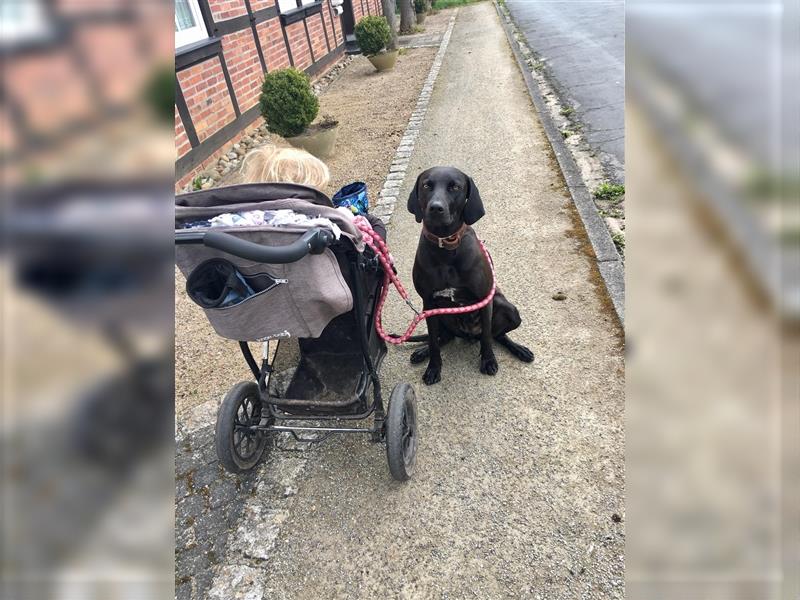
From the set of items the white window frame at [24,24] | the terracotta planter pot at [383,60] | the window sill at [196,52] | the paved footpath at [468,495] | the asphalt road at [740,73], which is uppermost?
the white window frame at [24,24]

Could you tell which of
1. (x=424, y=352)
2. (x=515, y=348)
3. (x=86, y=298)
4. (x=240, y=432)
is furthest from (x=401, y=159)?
(x=86, y=298)

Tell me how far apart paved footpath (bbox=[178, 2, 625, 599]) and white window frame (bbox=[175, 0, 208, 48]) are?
5.24 m

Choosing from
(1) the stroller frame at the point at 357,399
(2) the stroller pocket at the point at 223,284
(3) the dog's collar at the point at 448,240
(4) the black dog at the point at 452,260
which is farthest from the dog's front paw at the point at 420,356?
(2) the stroller pocket at the point at 223,284

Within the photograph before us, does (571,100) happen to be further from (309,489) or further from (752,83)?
(752,83)

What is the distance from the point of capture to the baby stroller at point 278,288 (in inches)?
70.2

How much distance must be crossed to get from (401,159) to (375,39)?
5.94 metres

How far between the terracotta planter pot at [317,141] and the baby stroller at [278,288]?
4671 millimetres

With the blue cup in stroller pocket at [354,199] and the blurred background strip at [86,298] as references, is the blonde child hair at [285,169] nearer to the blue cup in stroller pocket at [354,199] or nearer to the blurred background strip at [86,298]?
the blue cup in stroller pocket at [354,199]

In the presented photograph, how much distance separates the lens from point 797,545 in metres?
0.62

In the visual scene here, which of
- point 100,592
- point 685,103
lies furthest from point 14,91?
point 685,103

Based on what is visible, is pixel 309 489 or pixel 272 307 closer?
pixel 272 307

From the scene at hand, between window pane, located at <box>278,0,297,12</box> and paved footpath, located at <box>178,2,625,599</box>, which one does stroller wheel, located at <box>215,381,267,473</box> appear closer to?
paved footpath, located at <box>178,2,625,599</box>

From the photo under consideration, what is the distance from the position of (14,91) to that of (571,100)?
372 inches

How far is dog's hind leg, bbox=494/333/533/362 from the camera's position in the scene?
3.13 meters
